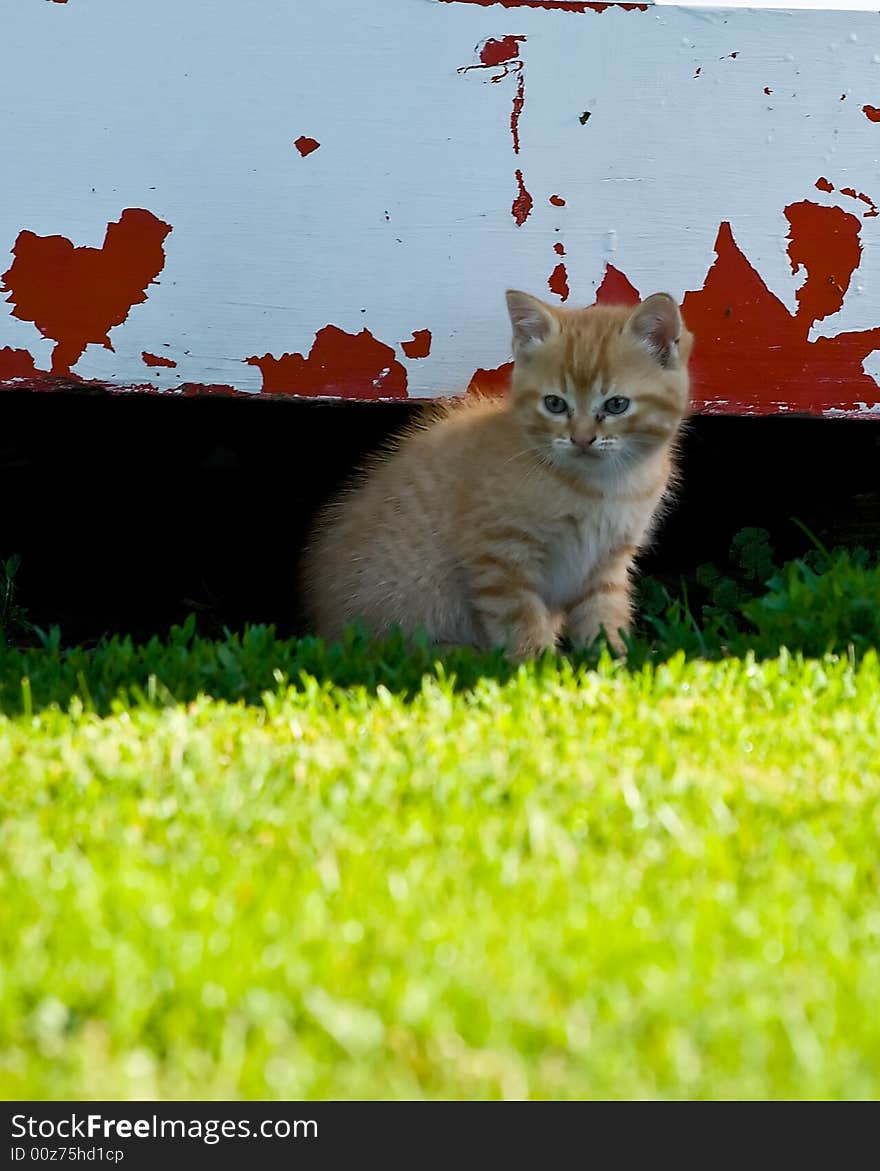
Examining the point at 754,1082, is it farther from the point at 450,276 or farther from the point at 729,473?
the point at 729,473

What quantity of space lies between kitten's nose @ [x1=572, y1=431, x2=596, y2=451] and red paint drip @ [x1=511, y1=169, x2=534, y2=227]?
25.7 inches

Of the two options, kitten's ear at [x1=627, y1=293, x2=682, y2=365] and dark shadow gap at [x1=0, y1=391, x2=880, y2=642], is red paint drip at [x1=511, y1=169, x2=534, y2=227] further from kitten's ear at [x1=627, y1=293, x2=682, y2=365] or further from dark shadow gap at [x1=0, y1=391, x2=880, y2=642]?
dark shadow gap at [x1=0, y1=391, x2=880, y2=642]

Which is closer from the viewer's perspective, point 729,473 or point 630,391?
point 630,391

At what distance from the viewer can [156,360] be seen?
393 centimetres

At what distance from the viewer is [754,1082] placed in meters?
1.48

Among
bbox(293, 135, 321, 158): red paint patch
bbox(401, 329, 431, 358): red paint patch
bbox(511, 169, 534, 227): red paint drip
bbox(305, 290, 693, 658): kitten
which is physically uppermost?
bbox(293, 135, 321, 158): red paint patch

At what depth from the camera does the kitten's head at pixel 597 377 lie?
12.3 ft

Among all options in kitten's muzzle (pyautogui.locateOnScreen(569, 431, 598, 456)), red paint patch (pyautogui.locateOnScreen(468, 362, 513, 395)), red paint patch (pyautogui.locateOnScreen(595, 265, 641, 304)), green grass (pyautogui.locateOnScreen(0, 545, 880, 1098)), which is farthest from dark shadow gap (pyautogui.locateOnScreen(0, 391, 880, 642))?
green grass (pyautogui.locateOnScreen(0, 545, 880, 1098))

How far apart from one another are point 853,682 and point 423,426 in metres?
1.83

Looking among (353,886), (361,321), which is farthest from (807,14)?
(353,886)

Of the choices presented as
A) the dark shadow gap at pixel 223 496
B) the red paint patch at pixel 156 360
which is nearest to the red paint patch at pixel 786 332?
the dark shadow gap at pixel 223 496

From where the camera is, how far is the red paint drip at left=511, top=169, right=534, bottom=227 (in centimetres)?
391

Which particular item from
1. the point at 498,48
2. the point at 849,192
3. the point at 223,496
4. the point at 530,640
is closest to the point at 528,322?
the point at 498,48

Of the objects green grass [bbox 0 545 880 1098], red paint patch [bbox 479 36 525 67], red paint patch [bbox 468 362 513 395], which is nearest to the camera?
green grass [bbox 0 545 880 1098]
